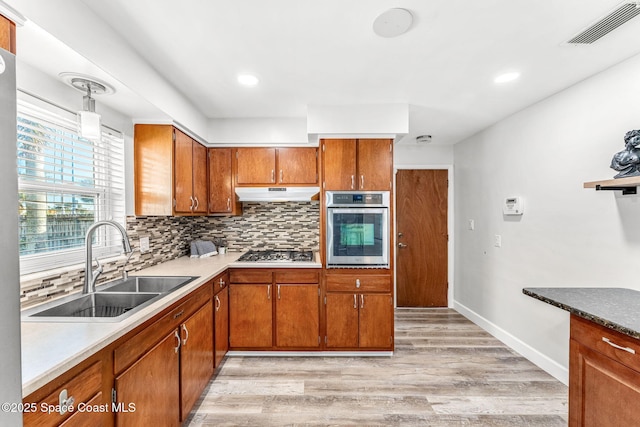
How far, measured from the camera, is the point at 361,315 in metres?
2.79

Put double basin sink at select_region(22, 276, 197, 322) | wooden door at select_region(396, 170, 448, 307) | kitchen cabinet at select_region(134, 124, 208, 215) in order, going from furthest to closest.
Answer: wooden door at select_region(396, 170, 448, 307)
kitchen cabinet at select_region(134, 124, 208, 215)
double basin sink at select_region(22, 276, 197, 322)

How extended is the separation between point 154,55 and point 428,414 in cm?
308

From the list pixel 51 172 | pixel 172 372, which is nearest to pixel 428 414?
pixel 172 372

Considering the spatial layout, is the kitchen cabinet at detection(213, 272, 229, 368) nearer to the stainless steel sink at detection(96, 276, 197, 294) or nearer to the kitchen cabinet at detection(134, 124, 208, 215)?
the stainless steel sink at detection(96, 276, 197, 294)

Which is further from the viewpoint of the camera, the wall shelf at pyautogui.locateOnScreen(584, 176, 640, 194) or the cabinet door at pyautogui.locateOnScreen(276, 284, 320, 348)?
the cabinet door at pyautogui.locateOnScreen(276, 284, 320, 348)

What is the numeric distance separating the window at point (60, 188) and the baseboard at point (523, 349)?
3.75 metres

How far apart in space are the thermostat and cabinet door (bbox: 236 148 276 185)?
2.48 metres

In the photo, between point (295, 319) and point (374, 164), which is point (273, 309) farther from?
point (374, 164)

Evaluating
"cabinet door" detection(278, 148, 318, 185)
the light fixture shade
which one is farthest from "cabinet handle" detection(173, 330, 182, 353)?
"cabinet door" detection(278, 148, 318, 185)

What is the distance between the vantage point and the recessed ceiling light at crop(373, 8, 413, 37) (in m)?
1.47

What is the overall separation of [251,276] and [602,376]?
8.11 ft

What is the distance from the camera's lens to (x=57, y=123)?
5.64 feet

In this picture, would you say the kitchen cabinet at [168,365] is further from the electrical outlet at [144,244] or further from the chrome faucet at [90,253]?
the electrical outlet at [144,244]

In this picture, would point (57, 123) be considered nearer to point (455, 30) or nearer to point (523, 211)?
point (455, 30)
